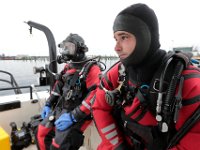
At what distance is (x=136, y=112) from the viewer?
97cm

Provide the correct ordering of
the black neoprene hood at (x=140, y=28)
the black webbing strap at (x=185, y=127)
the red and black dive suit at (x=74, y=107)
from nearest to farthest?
the black webbing strap at (x=185, y=127) < the black neoprene hood at (x=140, y=28) < the red and black dive suit at (x=74, y=107)

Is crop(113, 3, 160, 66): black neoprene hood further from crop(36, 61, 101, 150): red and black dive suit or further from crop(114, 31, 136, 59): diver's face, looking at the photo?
crop(36, 61, 101, 150): red and black dive suit

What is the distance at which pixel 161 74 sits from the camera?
878 millimetres

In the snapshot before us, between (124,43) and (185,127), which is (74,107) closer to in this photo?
(124,43)

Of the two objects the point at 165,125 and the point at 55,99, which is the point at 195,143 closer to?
the point at 165,125

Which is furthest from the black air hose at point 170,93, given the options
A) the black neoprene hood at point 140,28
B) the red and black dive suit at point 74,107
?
the red and black dive suit at point 74,107

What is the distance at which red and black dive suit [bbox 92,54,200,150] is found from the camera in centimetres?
79

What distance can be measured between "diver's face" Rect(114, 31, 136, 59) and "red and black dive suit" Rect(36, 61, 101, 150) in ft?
2.86

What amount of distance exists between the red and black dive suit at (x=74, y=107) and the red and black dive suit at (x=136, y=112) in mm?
636

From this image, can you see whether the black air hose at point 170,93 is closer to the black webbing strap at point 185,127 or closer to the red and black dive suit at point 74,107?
the black webbing strap at point 185,127

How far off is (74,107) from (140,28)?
1.35m

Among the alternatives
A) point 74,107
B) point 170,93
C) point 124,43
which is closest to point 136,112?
point 170,93

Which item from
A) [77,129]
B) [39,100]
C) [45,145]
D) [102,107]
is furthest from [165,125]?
[39,100]

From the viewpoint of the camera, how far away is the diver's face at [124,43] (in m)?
0.98
